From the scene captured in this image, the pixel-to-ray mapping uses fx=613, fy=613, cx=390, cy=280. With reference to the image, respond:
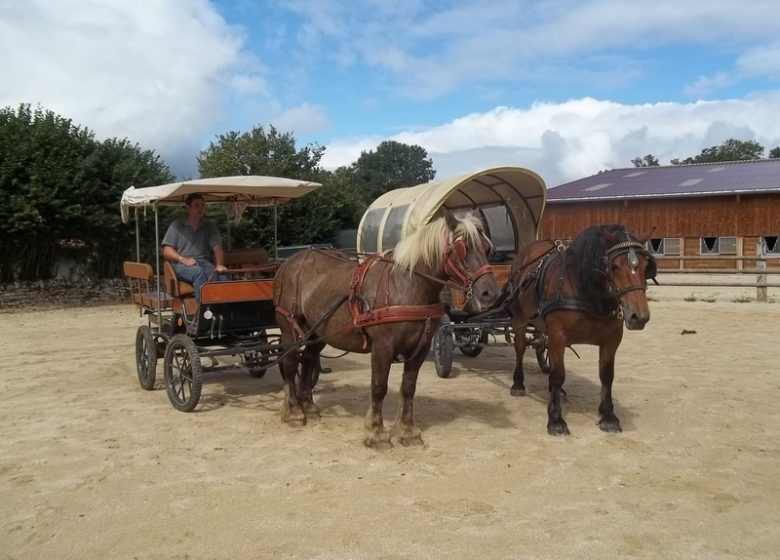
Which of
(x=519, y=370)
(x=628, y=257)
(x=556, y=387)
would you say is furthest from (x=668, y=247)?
(x=628, y=257)

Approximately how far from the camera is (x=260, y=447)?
5.21 m

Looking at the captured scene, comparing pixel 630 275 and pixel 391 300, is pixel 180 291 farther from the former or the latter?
pixel 630 275

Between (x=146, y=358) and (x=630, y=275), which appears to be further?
Result: (x=146, y=358)

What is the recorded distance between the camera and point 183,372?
21.1 feet

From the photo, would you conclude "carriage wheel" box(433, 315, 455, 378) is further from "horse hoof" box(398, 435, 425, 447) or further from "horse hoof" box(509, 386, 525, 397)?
"horse hoof" box(398, 435, 425, 447)

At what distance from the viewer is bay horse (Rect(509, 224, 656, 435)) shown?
4.85 meters

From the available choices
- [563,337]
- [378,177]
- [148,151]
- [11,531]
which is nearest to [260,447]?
[11,531]

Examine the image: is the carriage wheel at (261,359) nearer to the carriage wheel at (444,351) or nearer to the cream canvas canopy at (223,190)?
the cream canvas canopy at (223,190)

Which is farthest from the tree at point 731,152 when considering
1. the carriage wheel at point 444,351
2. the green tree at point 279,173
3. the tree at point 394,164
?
the carriage wheel at point 444,351

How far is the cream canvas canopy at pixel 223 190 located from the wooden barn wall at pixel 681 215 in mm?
Answer: 21998

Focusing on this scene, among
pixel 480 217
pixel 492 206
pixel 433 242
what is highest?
pixel 492 206

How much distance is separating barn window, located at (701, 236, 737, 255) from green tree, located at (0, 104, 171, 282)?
24.3 m

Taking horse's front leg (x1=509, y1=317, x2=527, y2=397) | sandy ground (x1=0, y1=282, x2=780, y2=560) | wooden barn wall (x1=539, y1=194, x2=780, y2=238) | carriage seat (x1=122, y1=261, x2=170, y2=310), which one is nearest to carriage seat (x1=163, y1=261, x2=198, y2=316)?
carriage seat (x1=122, y1=261, x2=170, y2=310)

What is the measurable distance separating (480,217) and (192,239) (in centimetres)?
381
